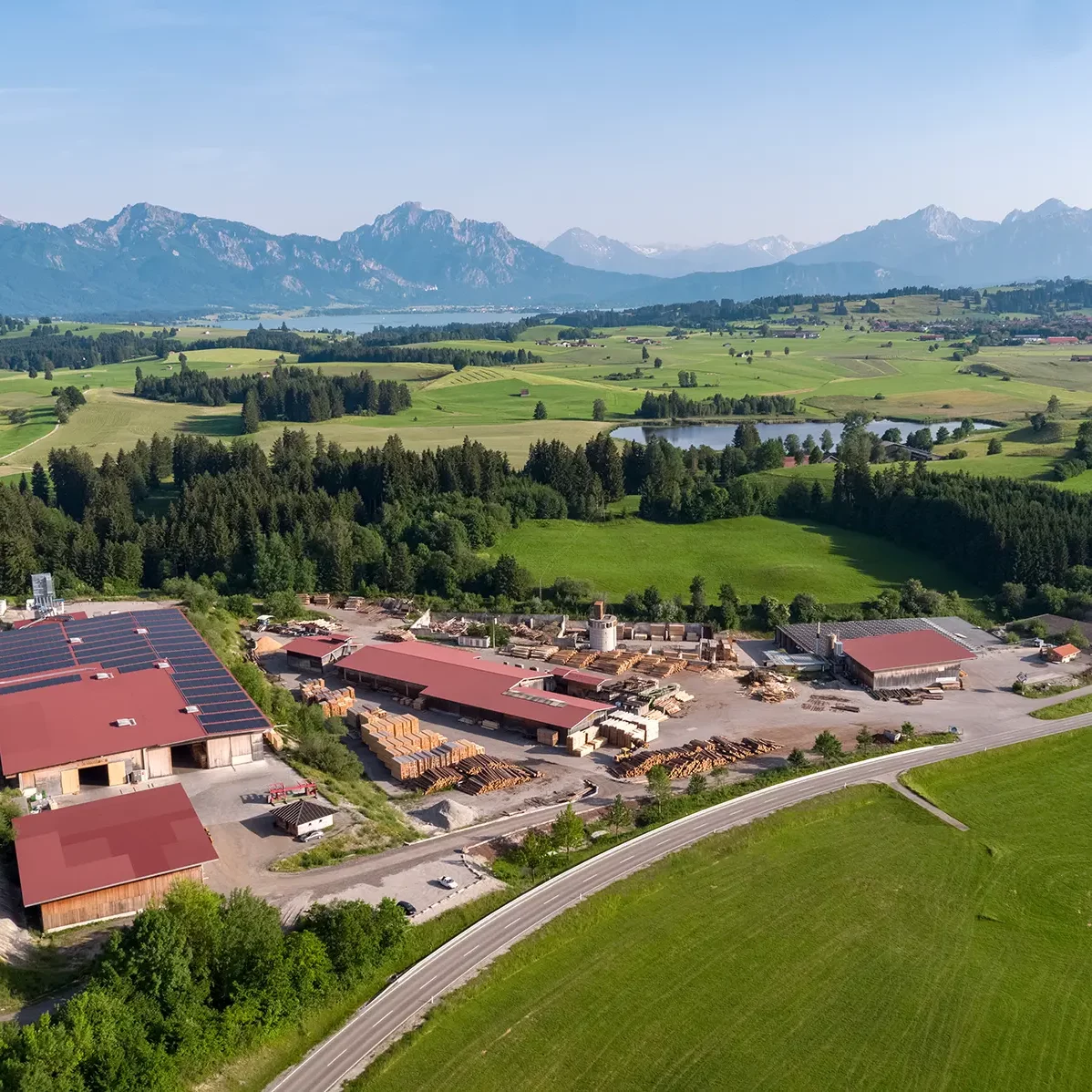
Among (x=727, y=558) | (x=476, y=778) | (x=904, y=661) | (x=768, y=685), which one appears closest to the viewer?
(x=476, y=778)

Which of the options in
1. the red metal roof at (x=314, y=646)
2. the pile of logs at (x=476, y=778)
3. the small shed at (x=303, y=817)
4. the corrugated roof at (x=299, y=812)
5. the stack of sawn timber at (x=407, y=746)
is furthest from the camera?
the red metal roof at (x=314, y=646)

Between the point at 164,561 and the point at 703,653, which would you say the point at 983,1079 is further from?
the point at 164,561

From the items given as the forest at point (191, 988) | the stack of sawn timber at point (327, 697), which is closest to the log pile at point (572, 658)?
the stack of sawn timber at point (327, 697)

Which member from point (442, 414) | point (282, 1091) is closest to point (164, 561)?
point (282, 1091)

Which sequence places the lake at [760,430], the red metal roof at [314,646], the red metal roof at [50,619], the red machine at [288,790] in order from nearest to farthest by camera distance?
the red machine at [288,790] → the red metal roof at [50,619] → the red metal roof at [314,646] → the lake at [760,430]

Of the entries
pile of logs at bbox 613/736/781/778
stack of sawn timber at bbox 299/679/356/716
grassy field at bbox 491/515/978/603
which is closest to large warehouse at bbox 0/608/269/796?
stack of sawn timber at bbox 299/679/356/716

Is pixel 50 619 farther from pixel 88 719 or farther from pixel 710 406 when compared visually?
pixel 710 406

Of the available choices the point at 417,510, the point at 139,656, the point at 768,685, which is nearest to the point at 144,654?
the point at 139,656

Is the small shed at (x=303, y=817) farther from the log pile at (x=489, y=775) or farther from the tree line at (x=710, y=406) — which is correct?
the tree line at (x=710, y=406)
